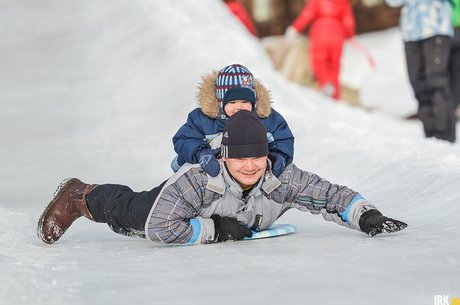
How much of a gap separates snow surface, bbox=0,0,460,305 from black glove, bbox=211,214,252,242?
0.15 m

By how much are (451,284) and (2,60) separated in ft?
28.4

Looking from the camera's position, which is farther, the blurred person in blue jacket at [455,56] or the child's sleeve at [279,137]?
the blurred person in blue jacket at [455,56]

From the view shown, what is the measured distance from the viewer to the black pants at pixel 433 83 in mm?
6895

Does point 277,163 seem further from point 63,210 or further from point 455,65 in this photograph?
point 455,65

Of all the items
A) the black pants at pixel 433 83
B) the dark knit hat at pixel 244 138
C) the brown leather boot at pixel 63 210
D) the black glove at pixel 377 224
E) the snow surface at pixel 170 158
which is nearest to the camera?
the snow surface at pixel 170 158

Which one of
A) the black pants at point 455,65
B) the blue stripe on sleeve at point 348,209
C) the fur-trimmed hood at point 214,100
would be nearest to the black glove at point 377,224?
the blue stripe on sleeve at point 348,209

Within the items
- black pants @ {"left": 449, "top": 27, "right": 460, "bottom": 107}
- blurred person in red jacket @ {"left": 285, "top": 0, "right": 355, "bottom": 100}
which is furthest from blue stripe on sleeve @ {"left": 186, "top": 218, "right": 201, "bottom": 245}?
blurred person in red jacket @ {"left": 285, "top": 0, "right": 355, "bottom": 100}

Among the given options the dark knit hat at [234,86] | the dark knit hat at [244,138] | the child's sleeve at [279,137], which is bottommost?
the child's sleeve at [279,137]

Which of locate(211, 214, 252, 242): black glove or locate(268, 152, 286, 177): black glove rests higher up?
locate(268, 152, 286, 177): black glove

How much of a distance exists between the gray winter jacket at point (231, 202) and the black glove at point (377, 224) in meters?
0.06

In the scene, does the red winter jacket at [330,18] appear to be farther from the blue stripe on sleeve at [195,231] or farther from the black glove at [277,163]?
the blue stripe on sleeve at [195,231]

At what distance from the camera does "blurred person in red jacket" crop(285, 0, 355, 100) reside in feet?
38.9

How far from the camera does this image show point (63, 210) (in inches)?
150

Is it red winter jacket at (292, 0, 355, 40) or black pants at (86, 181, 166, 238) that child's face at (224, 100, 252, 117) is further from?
red winter jacket at (292, 0, 355, 40)
